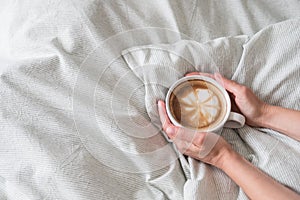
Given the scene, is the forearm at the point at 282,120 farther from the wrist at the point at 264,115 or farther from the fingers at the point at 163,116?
the fingers at the point at 163,116

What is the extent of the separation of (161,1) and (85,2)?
0.59 ft

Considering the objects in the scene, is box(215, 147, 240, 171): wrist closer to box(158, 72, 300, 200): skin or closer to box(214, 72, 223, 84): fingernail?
box(158, 72, 300, 200): skin

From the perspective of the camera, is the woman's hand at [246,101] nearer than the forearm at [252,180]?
No

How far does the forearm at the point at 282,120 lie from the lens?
0.82 m

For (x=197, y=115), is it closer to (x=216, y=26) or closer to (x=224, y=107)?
(x=224, y=107)

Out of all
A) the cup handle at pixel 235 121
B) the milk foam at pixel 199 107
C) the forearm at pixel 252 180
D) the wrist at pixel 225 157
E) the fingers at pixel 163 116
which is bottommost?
the forearm at pixel 252 180

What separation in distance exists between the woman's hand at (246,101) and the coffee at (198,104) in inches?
1.0

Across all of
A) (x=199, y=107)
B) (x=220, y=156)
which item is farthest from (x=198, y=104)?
(x=220, y=156)

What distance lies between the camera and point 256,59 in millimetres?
871

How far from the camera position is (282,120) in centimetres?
83

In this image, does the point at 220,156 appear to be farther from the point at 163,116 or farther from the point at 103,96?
the point at 103,96

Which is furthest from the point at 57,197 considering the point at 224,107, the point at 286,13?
the point at 286,13

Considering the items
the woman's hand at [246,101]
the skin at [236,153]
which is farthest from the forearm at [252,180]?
the woman's hand at [246,101]

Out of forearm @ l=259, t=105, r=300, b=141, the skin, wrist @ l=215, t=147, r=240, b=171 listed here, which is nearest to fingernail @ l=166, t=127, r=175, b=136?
the skin
